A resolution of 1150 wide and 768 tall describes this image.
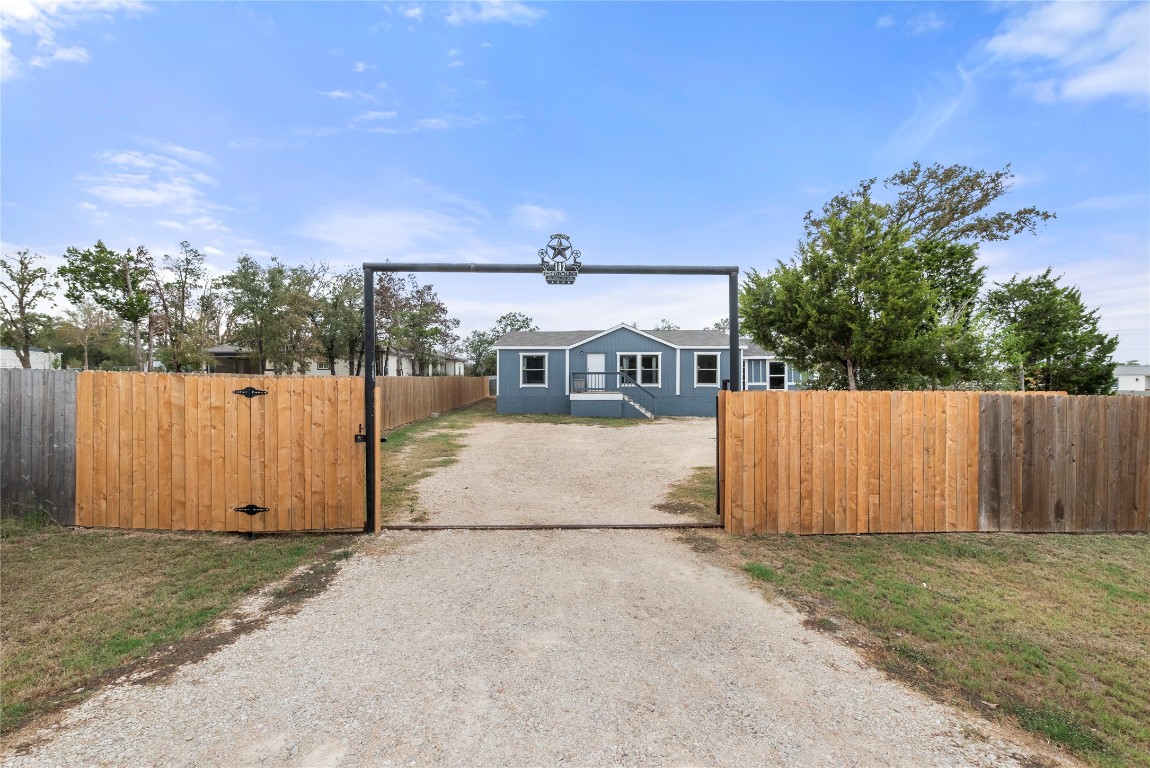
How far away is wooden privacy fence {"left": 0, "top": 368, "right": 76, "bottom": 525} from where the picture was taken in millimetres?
5281

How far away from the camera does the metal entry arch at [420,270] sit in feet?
17.7

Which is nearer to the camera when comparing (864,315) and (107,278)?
(864,315)

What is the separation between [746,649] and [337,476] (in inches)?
184

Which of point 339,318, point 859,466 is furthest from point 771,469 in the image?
point 339,318

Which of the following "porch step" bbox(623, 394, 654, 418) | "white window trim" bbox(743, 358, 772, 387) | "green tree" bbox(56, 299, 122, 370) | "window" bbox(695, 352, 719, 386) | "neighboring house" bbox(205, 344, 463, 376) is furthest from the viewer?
"green tree" bbox(56, 299, 122, 370)

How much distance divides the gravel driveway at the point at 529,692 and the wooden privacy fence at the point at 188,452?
6.84 feet

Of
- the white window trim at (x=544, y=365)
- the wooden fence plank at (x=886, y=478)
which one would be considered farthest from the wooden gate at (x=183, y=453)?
the white window trim at (x=544, y=365)

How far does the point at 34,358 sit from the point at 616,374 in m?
44.8

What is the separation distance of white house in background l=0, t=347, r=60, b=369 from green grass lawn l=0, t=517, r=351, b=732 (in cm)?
3775

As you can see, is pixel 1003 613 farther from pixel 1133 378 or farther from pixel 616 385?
pixel 1133 378

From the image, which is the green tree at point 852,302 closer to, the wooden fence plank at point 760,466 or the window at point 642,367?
the wooden fence plank at point 760,466

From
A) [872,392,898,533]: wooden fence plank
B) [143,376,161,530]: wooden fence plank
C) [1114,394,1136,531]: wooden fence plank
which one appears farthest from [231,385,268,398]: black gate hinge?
[1114,394,1136,531]: wooden fence plank

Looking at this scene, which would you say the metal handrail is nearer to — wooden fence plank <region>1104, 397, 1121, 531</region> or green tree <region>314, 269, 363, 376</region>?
green tree <region>314, 269, 363, 376</region>

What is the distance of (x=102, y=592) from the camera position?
3.73 metres
